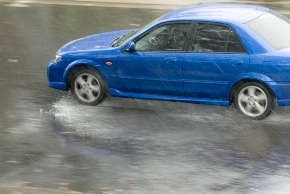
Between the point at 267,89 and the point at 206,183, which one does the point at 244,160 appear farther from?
the point at 267,89

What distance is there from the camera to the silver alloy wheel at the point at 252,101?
10.8m

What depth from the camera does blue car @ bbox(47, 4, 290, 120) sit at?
1072 cm

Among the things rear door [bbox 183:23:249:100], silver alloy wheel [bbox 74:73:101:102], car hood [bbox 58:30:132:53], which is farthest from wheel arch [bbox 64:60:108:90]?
rear door [bbox 183:23:249:100]

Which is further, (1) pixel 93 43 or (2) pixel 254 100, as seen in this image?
(1) pixel 93 43

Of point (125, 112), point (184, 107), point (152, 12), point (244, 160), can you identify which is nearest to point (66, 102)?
point (125, 112)

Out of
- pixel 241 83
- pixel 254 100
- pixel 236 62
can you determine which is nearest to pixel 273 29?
pixel 236 62

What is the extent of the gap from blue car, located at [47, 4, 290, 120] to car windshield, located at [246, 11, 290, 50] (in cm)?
2

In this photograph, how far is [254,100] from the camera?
428 inches

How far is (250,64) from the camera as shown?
10695mm

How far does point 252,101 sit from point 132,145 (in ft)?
6.32

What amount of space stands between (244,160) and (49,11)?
11.2 m

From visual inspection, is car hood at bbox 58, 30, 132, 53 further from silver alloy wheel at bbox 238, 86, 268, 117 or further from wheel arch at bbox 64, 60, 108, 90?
silver alloy wheel at bbox 238, 86, 268, 117

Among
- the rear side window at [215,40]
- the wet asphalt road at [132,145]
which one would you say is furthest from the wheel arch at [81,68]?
the rear side window at [215,40]

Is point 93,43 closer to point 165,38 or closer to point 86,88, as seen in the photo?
point 86,88
